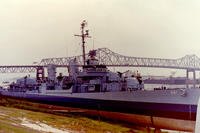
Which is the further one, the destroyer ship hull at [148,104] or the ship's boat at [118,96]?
the ship's boat at [118,96]

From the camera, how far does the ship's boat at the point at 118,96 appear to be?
2400cm

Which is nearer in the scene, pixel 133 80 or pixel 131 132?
pixel 131 132

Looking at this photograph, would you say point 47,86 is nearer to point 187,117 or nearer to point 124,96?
point 124,96

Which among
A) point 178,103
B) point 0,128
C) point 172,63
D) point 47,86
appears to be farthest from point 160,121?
point 172,63

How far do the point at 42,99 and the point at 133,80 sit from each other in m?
14.8

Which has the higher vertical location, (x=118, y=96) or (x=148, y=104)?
(x=118, y=96)

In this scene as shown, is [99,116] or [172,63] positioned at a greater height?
[172,63]

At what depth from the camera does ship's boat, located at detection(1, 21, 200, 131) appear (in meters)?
24.0

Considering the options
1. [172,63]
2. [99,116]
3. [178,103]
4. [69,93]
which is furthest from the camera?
[172,63]

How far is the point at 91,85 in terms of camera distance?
33500mm

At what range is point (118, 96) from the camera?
2934 centimetres

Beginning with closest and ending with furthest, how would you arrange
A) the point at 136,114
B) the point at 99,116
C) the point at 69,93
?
1. the point at 136,114
2. the point at 99,116
3. the point at 69,93

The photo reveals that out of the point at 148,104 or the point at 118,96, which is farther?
the point at 118,96

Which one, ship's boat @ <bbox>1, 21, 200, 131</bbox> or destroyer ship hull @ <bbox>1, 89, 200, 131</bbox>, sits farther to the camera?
ship's boat @ <bbox>1, 21, 200, 131</bbox>
